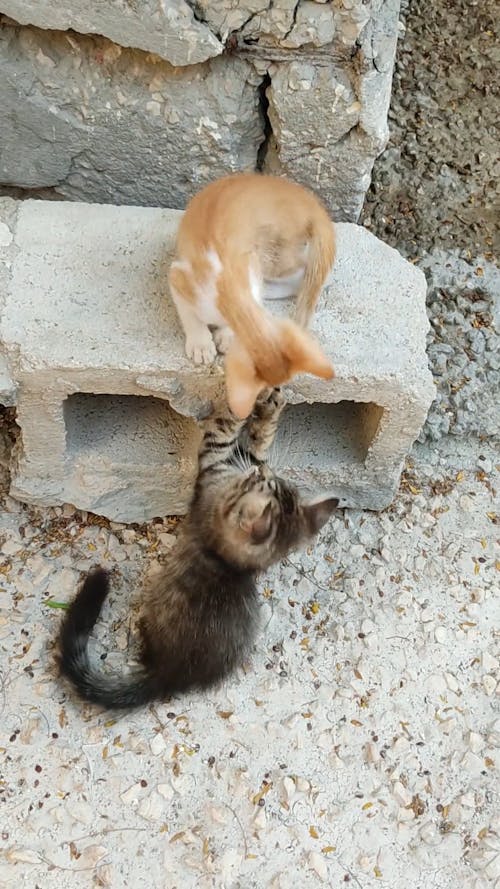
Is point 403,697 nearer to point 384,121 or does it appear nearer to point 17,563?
point 17,563

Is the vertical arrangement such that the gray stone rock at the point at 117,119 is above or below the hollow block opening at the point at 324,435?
above

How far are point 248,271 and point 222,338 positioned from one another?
0.23 m

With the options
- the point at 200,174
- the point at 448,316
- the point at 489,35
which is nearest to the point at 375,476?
the point at 448,316

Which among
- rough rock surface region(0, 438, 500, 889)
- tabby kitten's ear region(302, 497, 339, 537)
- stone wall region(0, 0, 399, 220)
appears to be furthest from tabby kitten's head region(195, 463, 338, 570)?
stone wall region(0, 0, 399, 220)

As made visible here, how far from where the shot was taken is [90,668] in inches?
84.7

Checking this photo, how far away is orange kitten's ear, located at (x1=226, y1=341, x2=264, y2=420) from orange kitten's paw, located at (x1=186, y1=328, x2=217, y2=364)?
0.89 feet

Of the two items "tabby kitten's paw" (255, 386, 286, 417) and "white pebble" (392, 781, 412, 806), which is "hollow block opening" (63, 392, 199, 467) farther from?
"white pebble" (392, 781, 412, 806)

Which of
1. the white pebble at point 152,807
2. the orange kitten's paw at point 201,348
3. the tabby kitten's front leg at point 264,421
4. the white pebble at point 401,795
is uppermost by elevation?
the orange kitten's paw at point 201,348

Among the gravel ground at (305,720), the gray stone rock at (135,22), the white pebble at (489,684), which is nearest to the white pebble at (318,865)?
the gravel ground at (305,720)

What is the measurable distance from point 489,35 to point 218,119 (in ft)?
5.85

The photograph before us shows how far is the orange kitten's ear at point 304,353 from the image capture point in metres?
1.65

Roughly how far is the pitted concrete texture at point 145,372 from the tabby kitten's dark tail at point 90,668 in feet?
1.01

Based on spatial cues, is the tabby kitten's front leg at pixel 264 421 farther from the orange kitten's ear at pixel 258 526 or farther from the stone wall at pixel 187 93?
the stone wall at pixel 187 93

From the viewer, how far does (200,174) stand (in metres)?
2.51
